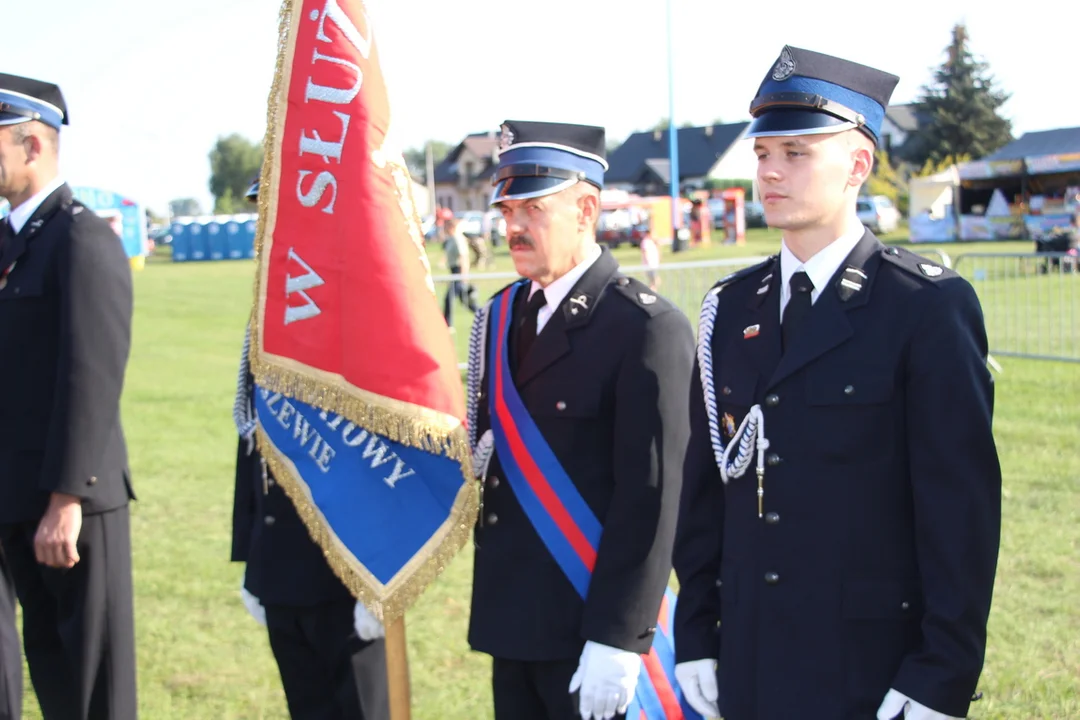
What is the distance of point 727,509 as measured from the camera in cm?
244

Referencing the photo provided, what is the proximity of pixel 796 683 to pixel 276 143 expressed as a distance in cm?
212

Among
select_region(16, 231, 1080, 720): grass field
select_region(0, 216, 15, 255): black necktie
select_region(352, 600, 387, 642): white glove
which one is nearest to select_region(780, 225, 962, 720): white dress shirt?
select_region(352, 600, 387, 642): white glove

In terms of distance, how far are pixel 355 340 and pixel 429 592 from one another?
3116 mm

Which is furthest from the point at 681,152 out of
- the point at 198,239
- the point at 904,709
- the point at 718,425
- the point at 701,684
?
the point at 904,709

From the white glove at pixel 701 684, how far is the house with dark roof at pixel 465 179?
271 ft

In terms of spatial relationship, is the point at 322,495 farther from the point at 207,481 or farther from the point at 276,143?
the point at 207,481

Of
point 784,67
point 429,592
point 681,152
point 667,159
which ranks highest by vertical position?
point 681,152

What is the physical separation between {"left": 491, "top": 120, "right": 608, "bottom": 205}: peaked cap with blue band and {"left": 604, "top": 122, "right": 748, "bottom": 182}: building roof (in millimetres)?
70199

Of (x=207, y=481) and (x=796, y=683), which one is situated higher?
(x=796, y=683)

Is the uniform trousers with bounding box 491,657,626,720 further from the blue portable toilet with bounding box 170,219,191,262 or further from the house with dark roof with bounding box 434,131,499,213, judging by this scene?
the house with dark roof with bounding box 434,131,499,213

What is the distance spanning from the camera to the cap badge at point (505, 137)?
312 centimetres

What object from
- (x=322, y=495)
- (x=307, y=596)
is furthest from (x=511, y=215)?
(x=307, y=596)

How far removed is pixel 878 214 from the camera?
138 feet

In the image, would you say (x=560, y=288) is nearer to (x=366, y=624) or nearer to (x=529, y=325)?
(x=529, y=325)
